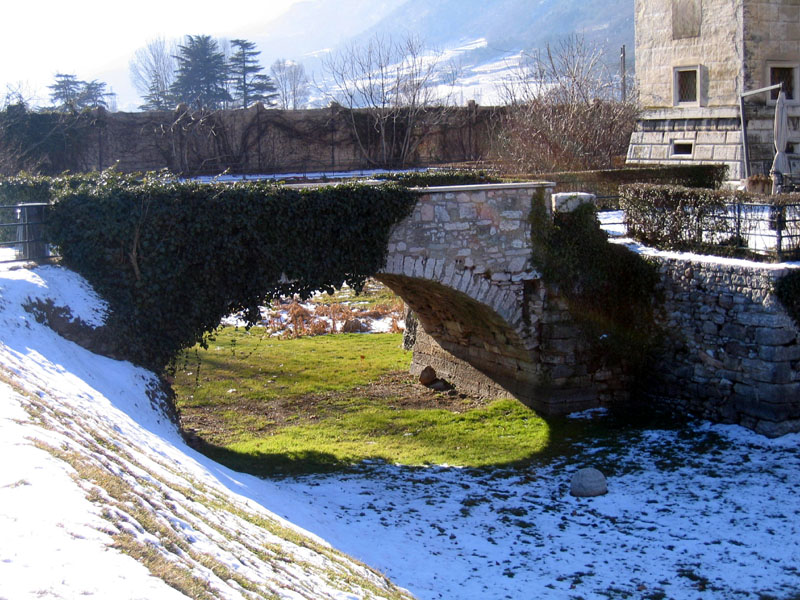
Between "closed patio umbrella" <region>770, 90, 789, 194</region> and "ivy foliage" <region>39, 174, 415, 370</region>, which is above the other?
"closed patio umbrella" <region>770, 90, 789, 194</region>

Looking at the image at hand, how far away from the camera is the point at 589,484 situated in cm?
986

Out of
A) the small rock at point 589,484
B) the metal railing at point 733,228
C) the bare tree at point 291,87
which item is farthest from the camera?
the bare tree at point 291,87

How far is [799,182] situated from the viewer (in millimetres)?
17500

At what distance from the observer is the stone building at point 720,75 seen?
61.7ft

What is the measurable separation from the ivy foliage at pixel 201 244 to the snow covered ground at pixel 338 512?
1.78ft

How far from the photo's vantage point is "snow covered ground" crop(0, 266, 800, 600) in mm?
4250

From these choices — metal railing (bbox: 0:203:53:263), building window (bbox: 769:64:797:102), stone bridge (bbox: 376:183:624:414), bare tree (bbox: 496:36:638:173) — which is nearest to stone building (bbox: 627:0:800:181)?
building window (bbox: 769:64:797:102)

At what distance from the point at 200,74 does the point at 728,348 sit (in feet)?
131

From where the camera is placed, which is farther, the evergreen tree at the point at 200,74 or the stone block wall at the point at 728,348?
the evergreen tree at the point at 200,74

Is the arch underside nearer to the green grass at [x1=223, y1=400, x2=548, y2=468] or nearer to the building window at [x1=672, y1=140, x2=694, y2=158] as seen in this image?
the green grass at [x1=223, y1=400, x2=548, y2=468]

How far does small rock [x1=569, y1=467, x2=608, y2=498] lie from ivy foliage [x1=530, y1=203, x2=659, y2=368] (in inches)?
141

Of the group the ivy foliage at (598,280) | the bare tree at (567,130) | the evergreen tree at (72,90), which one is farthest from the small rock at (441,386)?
the evergreen tree at (72,90)

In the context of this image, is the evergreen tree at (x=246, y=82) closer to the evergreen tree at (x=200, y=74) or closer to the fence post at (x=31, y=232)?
the evergreen tree at (x=200, y=74)

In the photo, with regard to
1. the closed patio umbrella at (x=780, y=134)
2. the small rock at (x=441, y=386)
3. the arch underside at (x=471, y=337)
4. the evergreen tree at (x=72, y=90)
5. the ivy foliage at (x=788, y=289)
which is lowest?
the small rock at (x=441, y=386)
